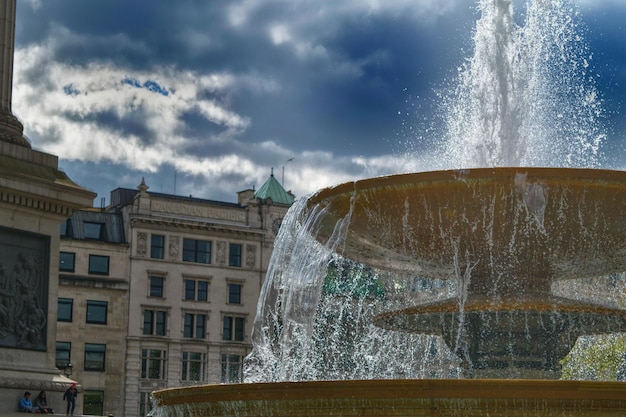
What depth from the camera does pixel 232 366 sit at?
217ft

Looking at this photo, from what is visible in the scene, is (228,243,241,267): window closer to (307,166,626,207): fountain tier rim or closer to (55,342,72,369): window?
(55,342,72,369): window

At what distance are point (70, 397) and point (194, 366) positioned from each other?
43.4m

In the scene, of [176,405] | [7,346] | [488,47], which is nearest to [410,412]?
[176,405]

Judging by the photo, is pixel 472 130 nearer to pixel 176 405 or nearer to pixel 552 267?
pixel 552 267

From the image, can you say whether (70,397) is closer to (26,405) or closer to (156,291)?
(26,405)

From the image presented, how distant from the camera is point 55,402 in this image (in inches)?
842

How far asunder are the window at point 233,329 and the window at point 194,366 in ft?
6.15

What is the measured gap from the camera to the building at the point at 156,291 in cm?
6200

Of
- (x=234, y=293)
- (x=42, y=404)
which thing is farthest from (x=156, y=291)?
(x=42, y=404)

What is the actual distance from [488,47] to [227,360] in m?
51.4

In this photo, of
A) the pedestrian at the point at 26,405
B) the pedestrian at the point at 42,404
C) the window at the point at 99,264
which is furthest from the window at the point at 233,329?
the pedestrian at the point at 26,405

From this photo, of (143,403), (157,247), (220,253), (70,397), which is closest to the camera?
(70,397)

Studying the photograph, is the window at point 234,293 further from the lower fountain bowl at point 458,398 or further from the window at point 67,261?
the lower fountain bowl at point 458,398

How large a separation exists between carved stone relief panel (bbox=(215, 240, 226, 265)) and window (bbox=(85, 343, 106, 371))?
28.5ft
